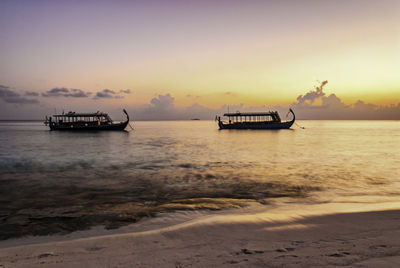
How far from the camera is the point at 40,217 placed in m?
6.07

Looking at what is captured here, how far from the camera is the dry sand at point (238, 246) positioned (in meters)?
3.17

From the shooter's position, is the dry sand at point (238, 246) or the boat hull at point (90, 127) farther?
the boat hull at point (90, 127)

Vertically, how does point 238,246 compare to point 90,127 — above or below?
below

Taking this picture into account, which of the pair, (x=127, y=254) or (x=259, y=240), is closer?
(x=127, y=254)

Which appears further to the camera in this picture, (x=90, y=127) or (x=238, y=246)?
(x=90, y=127)

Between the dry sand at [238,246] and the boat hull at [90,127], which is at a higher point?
the boat hull at [90,127]

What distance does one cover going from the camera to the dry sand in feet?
10.4

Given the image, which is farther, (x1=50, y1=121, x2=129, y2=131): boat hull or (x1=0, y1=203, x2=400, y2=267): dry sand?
(x1=50, y1=121, x2=129, y2=131): boat hull

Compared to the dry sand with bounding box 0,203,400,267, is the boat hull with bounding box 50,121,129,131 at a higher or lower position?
higher

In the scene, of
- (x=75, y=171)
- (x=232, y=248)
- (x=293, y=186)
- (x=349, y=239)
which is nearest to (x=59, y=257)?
(x=232, y=248)

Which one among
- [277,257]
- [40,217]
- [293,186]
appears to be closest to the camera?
[277,257]

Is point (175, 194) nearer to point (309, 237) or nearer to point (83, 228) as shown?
point (83, 228)

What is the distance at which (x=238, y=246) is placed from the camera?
12.1 feet

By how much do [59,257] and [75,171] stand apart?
11.8 m
